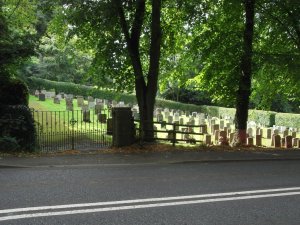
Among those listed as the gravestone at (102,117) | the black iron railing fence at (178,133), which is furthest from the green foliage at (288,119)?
A: the gravestone at (102,117)

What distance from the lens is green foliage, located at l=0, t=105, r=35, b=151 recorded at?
1341cm

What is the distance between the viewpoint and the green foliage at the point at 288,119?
3897cm

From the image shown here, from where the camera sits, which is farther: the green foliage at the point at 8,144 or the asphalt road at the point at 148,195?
the green foliage at the point at 8,144

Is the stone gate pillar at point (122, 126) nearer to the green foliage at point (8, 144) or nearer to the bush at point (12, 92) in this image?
the bush at point (12, 92)

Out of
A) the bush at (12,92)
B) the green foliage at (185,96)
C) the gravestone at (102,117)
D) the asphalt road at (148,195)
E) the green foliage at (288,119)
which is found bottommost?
the asphalt road at (148,195)

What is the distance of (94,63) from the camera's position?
1850cm

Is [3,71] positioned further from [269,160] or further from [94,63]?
[269,160]

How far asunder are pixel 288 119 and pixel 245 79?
2357 cm

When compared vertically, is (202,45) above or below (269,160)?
above

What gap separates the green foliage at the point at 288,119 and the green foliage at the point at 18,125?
30.5 metres

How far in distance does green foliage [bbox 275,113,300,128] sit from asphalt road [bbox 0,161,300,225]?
29456 millimetres

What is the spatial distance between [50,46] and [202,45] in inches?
1129

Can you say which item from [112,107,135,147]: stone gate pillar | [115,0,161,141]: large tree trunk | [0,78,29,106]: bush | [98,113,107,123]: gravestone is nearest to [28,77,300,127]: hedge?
[98,113,107,123]: gravestone

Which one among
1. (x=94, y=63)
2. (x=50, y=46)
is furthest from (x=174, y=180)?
(x=50, y=46)
